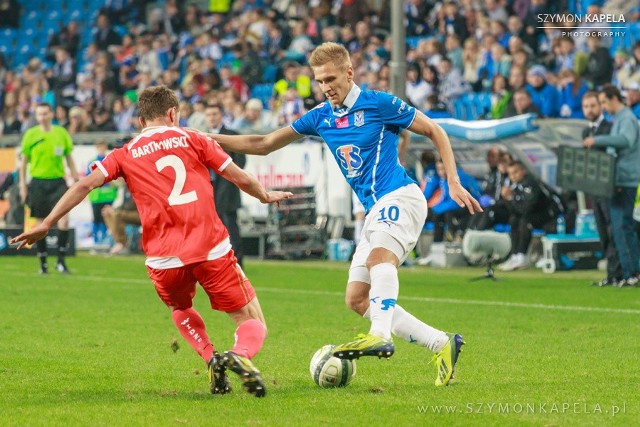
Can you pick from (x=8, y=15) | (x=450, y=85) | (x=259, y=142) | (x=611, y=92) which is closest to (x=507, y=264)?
(x=611, y=92)

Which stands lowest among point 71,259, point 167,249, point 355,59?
point 71,259

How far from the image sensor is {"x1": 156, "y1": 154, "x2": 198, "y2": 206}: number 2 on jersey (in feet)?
23.8

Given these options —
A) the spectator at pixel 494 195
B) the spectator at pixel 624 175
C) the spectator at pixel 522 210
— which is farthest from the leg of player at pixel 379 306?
the spectator at pixel 494 195

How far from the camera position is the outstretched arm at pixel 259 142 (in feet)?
26.5

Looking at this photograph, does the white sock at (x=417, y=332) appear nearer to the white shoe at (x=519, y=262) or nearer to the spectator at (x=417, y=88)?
the white shoe at (x=519, y=262)

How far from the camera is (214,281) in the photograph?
23.9ft

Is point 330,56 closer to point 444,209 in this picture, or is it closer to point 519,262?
point 519,262

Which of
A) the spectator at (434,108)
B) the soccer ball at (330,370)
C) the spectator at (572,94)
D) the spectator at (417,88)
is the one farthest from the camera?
the spectator at (417,88)

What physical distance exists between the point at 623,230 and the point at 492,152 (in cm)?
462

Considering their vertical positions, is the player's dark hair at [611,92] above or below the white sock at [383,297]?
above

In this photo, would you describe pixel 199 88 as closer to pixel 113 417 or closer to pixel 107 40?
pixel 107 40

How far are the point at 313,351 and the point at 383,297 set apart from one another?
2155 millimetres

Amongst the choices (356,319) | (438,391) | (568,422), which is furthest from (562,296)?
(568,422)

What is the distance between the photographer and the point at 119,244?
22766 mm
